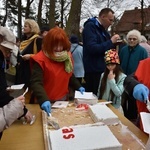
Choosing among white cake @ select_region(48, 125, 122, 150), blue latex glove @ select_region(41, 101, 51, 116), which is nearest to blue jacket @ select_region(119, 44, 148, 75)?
blue latex glove @ select_region(41, 101, 51, 116)

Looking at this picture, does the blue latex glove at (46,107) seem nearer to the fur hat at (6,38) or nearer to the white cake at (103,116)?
the white cake at (103,116)

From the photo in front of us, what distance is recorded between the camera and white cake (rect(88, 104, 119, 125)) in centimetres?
167

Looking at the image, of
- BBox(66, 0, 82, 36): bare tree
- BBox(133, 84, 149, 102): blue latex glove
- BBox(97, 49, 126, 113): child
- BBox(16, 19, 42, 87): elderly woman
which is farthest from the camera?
BBox(66, 0, 82, 36): bare tree

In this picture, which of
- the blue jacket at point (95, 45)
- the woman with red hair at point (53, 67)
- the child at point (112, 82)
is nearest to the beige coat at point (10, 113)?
the woman with red hair at point (53, 67)

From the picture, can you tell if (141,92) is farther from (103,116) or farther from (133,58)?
(133,58)

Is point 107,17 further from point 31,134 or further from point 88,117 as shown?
point 31,134

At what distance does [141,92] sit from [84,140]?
477 millimetres

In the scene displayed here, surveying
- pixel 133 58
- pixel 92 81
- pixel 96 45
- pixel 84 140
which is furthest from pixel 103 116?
pixel 133 58

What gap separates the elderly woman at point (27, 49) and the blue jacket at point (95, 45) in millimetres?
658

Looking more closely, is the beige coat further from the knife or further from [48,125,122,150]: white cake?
the knife

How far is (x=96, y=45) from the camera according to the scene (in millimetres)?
2998

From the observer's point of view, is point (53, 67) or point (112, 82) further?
point (112, 82)

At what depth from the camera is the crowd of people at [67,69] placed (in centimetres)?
168

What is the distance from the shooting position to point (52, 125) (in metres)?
1.67
